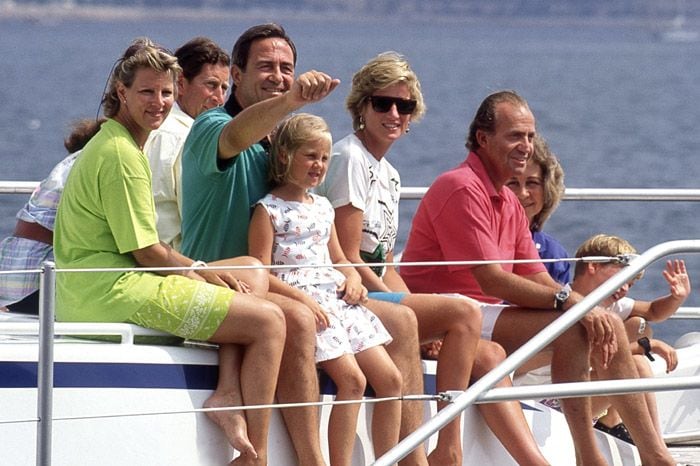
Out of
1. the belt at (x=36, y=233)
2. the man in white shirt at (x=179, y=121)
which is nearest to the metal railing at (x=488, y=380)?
the belt at (x=36, y=233)

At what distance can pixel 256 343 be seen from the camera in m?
5.19

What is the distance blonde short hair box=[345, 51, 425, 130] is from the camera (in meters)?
5.97

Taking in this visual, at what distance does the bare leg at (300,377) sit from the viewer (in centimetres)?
528

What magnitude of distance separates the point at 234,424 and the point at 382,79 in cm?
146

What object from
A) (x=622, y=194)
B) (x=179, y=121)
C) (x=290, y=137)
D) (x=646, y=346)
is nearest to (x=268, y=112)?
(x=290, y=137)

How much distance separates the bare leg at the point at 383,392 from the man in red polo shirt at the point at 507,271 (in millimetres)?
617

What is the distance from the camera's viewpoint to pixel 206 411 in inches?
207

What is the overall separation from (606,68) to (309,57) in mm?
15840

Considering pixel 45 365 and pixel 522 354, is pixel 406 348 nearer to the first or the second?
pixel 522 354

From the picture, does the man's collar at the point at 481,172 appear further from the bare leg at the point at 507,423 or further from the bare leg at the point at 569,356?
the bare leg at the point at 507,423

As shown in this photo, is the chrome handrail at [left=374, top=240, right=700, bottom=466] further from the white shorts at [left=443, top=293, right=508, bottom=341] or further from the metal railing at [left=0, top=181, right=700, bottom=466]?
the white shorts at [left=443, top=293, right=508, bottom=341]

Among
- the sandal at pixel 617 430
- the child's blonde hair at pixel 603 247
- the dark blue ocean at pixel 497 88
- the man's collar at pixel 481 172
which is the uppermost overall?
the dark blue ocean at pixel 497 88

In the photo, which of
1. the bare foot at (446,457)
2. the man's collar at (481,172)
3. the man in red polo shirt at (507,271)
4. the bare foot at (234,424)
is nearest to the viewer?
the bare foot at (234,424)

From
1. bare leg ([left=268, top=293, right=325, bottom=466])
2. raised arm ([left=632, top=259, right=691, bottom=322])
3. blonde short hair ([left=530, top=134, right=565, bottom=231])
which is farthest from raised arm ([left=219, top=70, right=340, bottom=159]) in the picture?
blonde short hair ([left=530, top=134, right=565, bottom=231])
